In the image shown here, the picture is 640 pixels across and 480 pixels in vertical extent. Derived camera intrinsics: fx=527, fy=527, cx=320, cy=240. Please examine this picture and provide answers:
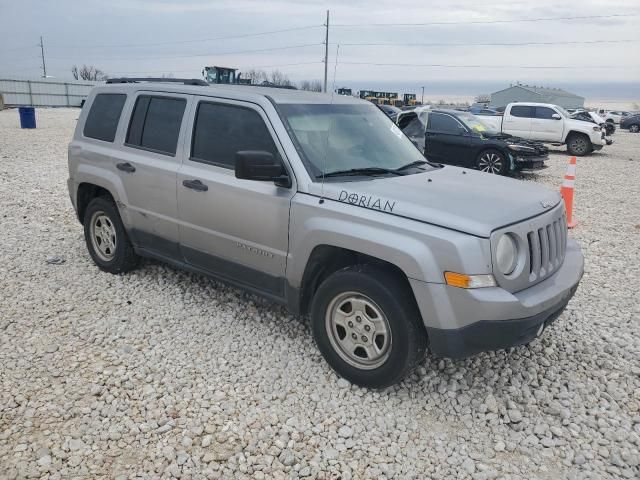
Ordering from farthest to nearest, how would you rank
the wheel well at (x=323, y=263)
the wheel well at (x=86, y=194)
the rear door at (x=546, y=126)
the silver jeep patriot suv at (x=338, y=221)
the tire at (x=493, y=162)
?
the rear door at (x=546, y=126) → the tire at (x=493, y=162) → the wheel well at (x=86, y=194) → the wheel well at (x=323, y=263) → the silver jeep patriot suv at (x=338, y=221)

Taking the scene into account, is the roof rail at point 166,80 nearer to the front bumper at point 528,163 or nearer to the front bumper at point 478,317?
the front bumper at point 478,317

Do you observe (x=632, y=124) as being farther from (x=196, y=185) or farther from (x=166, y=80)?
(x=196, y=185)

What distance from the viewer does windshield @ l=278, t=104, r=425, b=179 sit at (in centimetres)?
381

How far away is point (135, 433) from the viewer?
307 centimetres

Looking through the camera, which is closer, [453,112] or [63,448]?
[63,448]

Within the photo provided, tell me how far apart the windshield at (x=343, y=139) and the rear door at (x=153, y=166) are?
1113 millimetres

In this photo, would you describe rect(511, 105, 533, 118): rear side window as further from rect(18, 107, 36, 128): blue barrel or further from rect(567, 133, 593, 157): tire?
rect(18, 107, 36, 128): blue barrel

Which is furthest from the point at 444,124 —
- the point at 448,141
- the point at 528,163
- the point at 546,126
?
the point at 546,126

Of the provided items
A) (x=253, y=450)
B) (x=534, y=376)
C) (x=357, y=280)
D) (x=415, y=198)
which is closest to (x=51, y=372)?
(x=253, y=450)

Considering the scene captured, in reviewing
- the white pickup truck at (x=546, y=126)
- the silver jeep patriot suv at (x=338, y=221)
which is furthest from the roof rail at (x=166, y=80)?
the white pickup truck at (x=546, y=126)

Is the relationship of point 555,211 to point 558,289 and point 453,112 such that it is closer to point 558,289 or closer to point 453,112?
point 558,289

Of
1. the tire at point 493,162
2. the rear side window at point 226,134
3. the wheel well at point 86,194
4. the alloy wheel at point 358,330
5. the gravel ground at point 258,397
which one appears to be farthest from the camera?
the tire at point 493,162

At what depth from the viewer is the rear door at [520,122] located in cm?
1866

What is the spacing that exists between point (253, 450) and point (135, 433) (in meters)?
0.71
